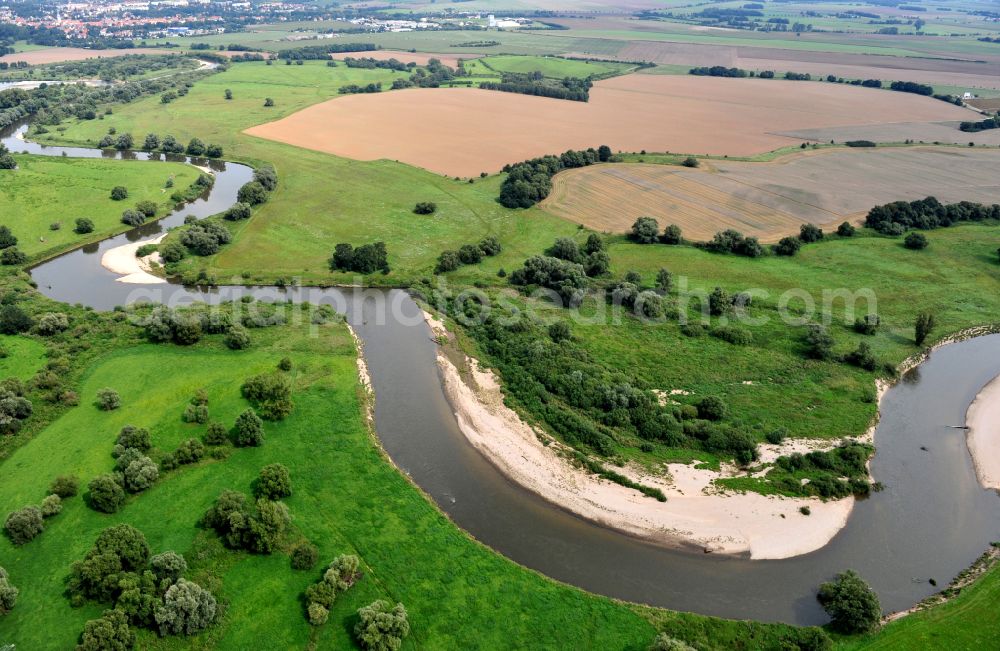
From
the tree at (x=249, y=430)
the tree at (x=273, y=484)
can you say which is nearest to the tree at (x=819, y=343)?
the tree at (x=273, y=484)

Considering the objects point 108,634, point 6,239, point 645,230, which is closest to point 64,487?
point 108,634

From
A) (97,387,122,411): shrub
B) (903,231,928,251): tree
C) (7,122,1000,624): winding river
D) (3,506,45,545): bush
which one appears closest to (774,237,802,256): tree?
(903,231,928,251): tree

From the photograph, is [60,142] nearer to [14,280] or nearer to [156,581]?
[14,280]

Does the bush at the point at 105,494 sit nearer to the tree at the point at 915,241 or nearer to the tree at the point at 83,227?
the tree at the point at 83,227

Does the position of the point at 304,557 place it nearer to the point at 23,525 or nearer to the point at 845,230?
the point at 23,525

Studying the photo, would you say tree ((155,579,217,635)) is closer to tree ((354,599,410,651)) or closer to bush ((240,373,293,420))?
tree ((354,599,410,651))

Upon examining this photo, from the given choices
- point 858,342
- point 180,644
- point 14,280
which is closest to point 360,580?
point 180,644
